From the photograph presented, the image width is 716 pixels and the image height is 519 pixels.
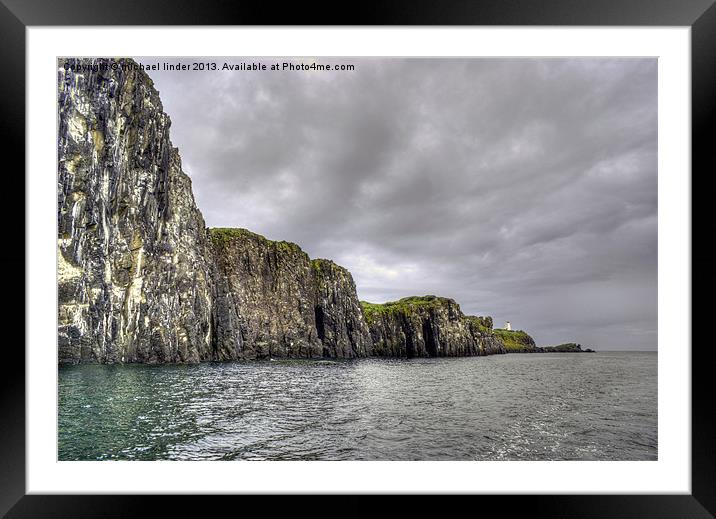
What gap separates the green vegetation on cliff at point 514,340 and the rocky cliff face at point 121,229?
11398cm

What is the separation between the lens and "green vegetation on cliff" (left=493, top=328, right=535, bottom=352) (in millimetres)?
133075

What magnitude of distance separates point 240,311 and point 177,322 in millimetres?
17229

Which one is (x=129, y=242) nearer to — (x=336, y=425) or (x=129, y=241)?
(x=129, y=241)

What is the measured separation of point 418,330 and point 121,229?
63964mm

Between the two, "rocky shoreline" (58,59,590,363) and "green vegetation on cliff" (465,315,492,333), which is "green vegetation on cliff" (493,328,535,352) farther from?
"rocky shoreline" (58,59,590,363)

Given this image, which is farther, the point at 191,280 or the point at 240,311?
the point at 240,311

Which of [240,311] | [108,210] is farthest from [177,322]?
[240,311]

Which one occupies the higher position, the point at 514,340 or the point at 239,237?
the point at 239,237

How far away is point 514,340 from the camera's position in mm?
138875

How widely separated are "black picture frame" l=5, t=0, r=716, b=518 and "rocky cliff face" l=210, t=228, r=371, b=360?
44480 mm

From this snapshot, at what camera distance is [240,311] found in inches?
2148
